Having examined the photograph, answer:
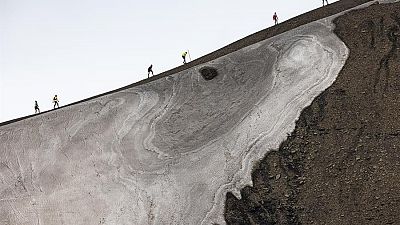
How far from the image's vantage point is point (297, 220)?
20.1m

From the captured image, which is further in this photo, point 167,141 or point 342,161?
point 167,141

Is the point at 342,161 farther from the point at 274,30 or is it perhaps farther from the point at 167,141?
the point at 274,30

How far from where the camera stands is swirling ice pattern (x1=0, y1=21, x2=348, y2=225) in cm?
2228

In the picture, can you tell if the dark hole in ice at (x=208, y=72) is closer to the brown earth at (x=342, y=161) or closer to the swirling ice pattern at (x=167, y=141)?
the swirling ice pattern at (x=167, y=141)

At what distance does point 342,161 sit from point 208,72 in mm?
8361

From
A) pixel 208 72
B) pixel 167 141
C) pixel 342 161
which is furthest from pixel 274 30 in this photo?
pixel 342 161

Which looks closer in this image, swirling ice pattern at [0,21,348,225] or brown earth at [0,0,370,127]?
swirling ice pattern at [0,21,348,225]

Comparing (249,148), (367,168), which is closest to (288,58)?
(249,148)

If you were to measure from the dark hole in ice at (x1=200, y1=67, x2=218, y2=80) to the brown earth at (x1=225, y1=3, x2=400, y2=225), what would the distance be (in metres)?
5.37

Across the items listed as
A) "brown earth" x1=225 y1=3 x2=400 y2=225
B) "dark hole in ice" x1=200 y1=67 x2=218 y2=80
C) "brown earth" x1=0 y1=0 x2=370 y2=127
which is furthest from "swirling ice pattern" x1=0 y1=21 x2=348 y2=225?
"brown earth" x1=0 y1=0 x2=370 y2=127

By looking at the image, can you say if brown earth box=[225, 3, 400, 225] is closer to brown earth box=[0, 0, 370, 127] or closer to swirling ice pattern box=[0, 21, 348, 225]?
swirling ice pattern box=[0, 21, 348, 225]

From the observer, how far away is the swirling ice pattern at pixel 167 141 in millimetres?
22281

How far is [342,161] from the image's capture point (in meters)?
21.1

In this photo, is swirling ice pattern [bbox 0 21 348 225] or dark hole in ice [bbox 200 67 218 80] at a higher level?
dark hole in ice [bbox 200 67 218 80]
